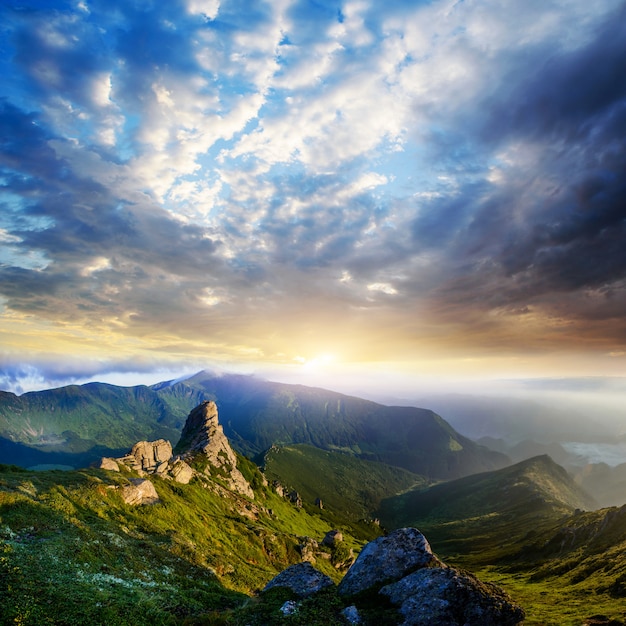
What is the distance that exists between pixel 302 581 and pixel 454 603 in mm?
14012

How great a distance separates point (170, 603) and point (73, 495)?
29.0 metres

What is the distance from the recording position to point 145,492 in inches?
2472

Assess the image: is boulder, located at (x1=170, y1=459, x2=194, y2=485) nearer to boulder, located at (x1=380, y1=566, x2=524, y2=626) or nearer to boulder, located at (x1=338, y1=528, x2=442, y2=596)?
boulder, located at (x1=338, y1=528, x2=442, y2=596)

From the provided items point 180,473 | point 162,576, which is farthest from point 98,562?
point 180,473

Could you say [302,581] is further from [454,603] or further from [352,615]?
[454,603]

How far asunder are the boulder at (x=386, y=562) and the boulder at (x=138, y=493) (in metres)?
44.3

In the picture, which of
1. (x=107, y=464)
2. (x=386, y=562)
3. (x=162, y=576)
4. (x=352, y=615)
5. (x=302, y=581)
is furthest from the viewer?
(x=107, y=464)

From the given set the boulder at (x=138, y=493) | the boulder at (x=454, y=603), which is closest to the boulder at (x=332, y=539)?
the boulder at (x=138, y=493)

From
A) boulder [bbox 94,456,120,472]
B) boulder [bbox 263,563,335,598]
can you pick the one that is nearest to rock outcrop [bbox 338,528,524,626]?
boulder [bbox 263,563,335,598]

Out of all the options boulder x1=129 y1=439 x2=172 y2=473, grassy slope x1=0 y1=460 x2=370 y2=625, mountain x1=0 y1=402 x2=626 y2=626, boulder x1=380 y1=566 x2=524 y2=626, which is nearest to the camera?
grassy slope x1=0 y1=460 x2=370 y2=625

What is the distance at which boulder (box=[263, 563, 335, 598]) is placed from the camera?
28.2 metres

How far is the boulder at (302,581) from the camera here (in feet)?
92.6

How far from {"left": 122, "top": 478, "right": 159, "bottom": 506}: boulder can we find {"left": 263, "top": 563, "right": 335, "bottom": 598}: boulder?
125 feet

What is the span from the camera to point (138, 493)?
59.4 m
